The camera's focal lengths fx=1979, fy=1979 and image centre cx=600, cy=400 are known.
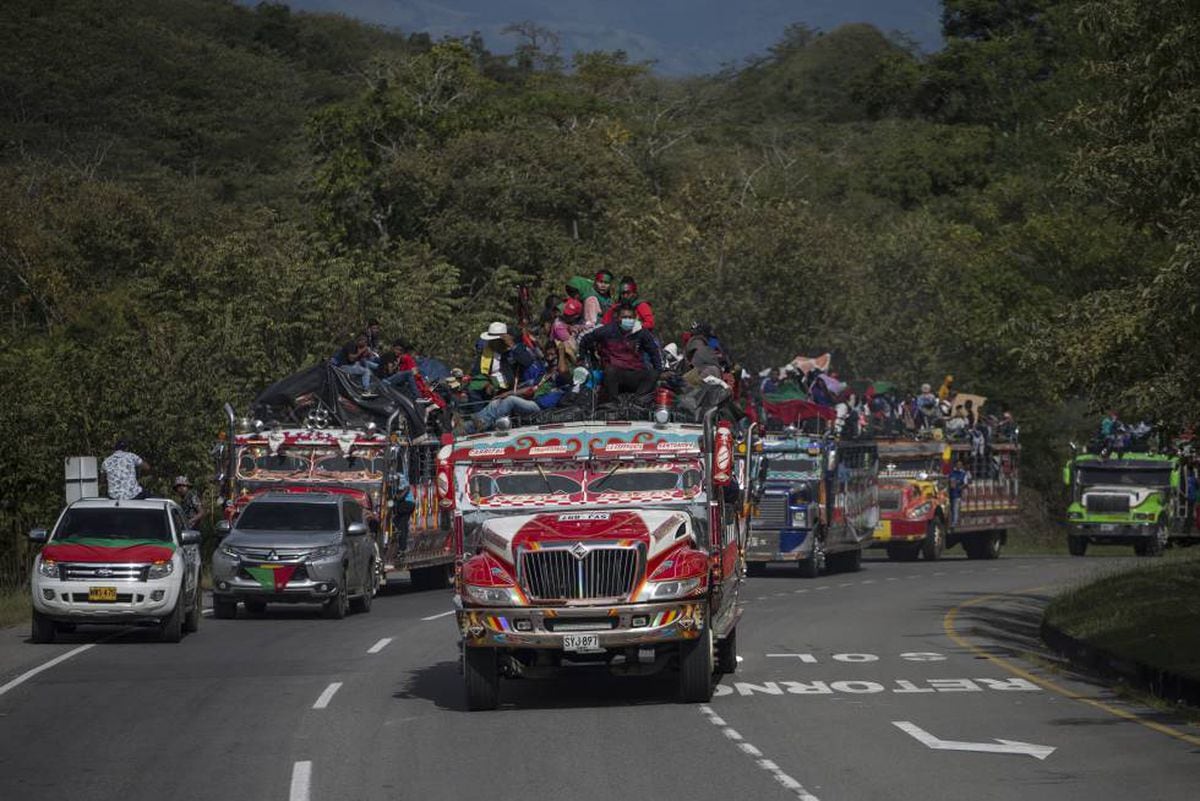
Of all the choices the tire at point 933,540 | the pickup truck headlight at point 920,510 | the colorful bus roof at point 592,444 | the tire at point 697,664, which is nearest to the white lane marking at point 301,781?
the tire at point 697,664

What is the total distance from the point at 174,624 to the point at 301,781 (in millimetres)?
11868

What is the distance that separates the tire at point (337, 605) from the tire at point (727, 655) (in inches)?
385

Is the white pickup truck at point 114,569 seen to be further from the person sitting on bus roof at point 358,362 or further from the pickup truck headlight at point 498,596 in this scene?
the person sitting on bus roof at point 358,362

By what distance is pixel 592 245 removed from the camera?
2547 inches

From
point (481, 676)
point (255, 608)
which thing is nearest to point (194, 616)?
point (255, 608)

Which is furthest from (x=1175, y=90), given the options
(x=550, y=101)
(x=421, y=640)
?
(x=550, y=101)

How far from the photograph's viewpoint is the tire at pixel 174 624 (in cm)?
2545

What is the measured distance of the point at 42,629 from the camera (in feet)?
84.0

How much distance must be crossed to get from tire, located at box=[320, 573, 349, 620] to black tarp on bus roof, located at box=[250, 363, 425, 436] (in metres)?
5.24

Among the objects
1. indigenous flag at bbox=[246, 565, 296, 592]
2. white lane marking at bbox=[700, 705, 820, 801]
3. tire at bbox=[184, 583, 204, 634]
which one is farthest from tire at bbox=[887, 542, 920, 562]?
white lane marking at bbox=[700, 705, 820, 801]

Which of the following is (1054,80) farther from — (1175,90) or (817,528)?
(1175,90)

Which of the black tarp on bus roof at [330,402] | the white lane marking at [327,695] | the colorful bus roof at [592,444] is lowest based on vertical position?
the white lane marking at [327,695]

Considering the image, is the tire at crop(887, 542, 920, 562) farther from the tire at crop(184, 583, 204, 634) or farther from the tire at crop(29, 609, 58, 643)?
the tire at crop(29, 609, 58, 643)

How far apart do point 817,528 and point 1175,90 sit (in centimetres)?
2162
